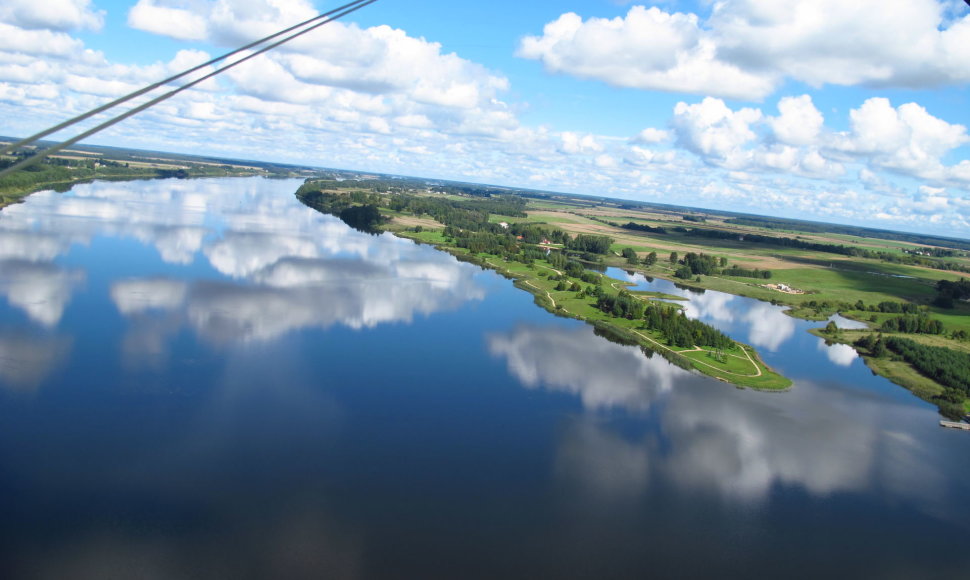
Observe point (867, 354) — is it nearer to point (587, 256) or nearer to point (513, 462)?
point (513, 462)

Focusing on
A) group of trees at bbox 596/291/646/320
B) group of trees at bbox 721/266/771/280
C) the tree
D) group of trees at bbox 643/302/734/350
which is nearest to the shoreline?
group of trees at bbox 643/302/734/350

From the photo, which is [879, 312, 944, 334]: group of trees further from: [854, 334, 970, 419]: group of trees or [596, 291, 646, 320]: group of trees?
[596, 291, 646, 320]: group of trees

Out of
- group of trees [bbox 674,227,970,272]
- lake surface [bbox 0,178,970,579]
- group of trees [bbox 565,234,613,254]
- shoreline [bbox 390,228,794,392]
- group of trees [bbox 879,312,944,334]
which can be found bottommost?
lake surface [bbox 0,178,970,579]

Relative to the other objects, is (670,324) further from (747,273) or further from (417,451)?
(747,273)

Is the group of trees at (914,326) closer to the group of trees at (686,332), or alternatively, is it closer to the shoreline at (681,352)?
the shoreline at (681,352)

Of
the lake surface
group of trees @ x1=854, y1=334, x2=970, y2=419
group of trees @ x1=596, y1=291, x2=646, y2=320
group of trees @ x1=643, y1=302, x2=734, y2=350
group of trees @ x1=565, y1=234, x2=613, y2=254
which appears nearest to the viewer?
the lake surface

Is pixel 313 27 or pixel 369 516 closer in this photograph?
pixel 313 27

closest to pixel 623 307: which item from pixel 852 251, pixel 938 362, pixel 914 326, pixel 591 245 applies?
pixel 938 362

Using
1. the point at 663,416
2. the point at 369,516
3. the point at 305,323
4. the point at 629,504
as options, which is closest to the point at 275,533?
the point at 369,516
